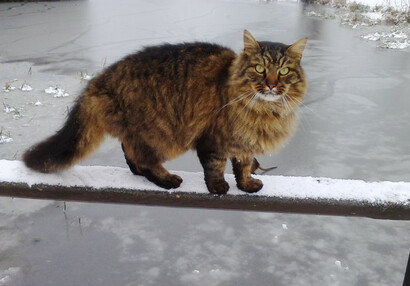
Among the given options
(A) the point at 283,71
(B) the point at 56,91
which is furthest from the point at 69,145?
(B) the point at 56,91

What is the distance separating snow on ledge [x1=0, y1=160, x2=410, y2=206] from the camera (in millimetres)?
1276

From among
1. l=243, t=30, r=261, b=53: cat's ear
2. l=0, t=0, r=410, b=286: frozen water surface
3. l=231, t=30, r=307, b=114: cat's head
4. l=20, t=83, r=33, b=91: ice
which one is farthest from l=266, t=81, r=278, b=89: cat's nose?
l=20, t=83, r=33, b=91: ice

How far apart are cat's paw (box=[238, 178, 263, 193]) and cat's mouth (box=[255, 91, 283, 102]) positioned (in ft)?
0.95

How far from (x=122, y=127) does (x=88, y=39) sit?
4950 millimetres

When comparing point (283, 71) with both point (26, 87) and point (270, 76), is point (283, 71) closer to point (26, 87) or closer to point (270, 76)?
point (270, 76)

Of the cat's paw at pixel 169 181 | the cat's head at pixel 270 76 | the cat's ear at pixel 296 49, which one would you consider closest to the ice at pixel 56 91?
the cat's paw at pixel 169 181

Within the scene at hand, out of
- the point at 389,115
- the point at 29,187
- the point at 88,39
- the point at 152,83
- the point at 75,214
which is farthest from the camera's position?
the point at 88,39

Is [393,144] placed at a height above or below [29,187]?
below

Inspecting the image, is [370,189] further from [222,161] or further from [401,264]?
[401,264]

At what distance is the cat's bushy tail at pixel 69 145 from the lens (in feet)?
4.54

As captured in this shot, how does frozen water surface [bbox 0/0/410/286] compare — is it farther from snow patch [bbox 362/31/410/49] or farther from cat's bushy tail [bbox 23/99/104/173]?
cat's bushy tail [bbox 23/99/104/173]

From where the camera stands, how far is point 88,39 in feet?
19.6

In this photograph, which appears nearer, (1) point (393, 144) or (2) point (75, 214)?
(2) point (75, 214)

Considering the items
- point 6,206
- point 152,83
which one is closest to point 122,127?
point 152,83
